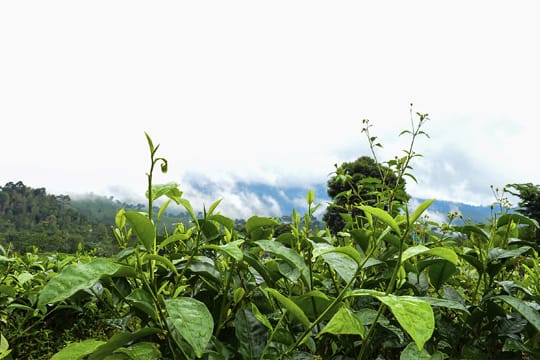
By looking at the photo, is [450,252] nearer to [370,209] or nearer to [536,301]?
[370,209]

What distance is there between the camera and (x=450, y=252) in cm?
73

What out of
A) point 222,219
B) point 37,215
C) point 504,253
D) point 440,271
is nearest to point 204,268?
point 222,219

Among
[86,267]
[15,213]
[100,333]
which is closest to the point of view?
[86,267]

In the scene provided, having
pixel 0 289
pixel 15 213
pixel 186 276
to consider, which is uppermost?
pixel 186 276

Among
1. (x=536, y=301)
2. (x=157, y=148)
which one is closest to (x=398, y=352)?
(x=536, y=301)

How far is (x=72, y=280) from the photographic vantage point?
1.98 ft

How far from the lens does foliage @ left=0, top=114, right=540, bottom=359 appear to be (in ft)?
2.23

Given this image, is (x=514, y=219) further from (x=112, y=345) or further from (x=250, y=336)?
(x=112, y=345)

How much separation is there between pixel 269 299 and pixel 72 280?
50 cm

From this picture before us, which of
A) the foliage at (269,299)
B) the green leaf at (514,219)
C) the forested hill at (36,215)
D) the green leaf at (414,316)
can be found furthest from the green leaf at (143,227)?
the forested hill at (36,215)

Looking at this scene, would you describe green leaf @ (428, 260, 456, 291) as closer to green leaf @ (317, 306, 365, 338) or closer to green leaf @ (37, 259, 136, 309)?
green leaf @ (317, 306, 365, 338)

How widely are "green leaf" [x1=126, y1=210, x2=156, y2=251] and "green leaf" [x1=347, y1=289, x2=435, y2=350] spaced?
1.36ft

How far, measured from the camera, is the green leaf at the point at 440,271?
1032mm

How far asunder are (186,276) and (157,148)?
18.0 inches
